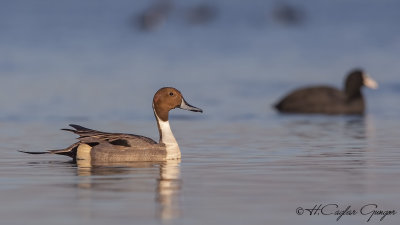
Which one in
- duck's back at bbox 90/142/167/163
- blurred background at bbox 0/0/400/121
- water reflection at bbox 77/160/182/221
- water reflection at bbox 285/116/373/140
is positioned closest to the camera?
water reflection at bbox 77/160/182/221

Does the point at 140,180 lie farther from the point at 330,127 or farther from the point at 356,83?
the point at 356,83

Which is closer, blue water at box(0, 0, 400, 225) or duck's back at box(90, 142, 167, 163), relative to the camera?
blue water at box(0, 0, 400, 225)

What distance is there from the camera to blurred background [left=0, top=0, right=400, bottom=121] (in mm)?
26453

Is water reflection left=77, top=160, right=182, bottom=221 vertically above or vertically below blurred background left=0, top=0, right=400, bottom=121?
below

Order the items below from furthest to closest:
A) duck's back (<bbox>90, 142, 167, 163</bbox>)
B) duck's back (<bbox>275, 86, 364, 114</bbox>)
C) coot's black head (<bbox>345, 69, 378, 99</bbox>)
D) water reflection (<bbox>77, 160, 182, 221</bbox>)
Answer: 1. coot's black head (<bbox>345, 69, 378, 99</bbox>)
2. duck's back (<bbox>275, 86, 364, 114</bbox>)
3. duck's back (<bbox>90, 142, 167, 163</bbox>)
4. water reflection (<bbox>77, 160, 182, 221</bbox>)

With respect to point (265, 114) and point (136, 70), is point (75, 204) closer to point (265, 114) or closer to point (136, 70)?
point (265, 114)

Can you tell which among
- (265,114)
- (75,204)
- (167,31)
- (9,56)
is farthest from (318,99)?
(167,31)

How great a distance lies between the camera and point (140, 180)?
12.1m

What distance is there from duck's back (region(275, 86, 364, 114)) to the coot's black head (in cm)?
27

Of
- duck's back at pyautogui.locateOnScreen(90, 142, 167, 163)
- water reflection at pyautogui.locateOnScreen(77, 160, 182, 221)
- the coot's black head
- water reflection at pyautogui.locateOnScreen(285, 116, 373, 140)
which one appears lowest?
water reflection at pyautogui.locateOnScreen(77, 160, 182, 221)

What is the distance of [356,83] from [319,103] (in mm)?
1532

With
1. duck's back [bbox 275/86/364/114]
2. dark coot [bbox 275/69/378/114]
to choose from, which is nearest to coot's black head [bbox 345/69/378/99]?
dark coot [bbox 275/69/378/114]

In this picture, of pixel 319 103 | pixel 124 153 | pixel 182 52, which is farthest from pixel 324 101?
pixel 182 52

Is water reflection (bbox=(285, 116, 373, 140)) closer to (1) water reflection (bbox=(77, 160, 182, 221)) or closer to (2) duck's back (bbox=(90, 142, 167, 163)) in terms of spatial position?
(2) duck's back (bbox=(90, 142, 167, 163))
